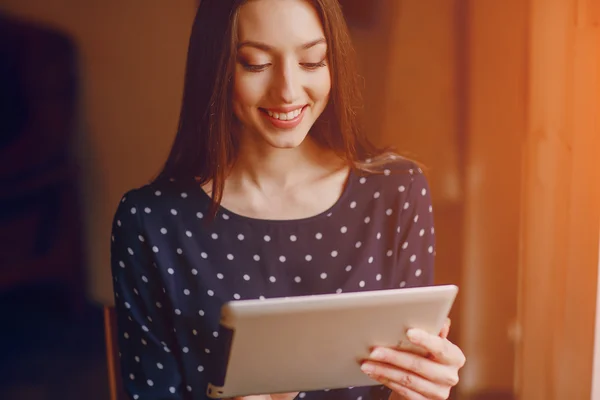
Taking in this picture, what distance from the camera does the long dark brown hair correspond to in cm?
95

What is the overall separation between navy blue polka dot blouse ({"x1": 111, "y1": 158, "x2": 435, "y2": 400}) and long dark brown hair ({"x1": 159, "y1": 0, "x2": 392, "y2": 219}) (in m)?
0.04

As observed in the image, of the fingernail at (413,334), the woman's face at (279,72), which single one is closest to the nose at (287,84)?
the woman's face at (279,72)

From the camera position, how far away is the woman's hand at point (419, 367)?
92 cm

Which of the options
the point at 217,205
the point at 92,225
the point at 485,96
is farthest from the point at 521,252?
the point at 92,225

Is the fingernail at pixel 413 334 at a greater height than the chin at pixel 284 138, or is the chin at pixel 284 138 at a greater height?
the chin at pixel 284 138

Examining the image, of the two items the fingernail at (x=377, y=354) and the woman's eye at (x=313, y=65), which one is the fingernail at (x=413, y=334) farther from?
the woman's eye at (x=313, y=65)

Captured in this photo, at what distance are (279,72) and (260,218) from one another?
0.73ft

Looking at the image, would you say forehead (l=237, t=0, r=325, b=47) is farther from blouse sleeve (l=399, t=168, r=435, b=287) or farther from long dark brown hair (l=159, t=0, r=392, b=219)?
blouse sleeve (l=399, t=168, r=435, b=287)

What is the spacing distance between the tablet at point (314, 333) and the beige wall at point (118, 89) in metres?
0.28

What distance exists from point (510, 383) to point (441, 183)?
0.36 metres

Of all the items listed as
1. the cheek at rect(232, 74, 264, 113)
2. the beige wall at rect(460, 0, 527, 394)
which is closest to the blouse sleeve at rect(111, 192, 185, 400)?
the cheek at rect(232, 74, 264, 113)

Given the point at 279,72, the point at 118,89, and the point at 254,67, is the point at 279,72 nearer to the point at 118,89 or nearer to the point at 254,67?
the point at 254,67

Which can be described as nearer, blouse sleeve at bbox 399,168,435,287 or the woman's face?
the woman's face

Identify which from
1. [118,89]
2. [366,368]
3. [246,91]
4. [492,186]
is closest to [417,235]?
[492,186]
